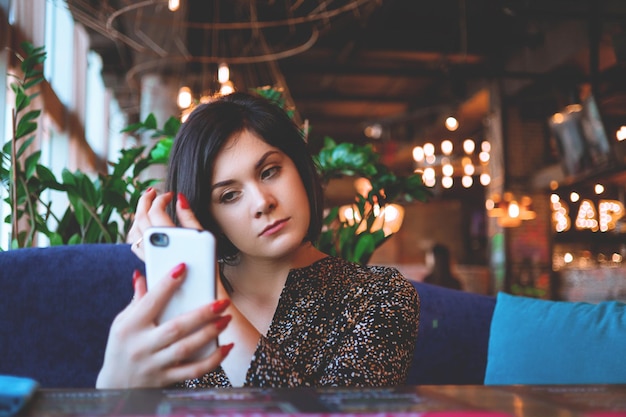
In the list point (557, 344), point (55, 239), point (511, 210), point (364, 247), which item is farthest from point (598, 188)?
point (55, 239)

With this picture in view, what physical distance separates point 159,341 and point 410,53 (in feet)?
30.7

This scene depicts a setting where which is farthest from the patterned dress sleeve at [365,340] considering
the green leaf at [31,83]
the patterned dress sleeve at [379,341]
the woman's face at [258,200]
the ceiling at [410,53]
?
the ceiling at [410,53]

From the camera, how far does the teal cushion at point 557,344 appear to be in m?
1.74

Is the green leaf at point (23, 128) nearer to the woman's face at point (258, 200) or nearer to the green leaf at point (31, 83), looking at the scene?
the green leaf at point (31, 83)

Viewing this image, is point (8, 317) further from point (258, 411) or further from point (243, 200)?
point (258, 411)

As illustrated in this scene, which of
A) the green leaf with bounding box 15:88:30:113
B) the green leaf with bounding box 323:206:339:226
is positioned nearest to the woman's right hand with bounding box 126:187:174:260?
the green leaf with bounding box 15:88:30:113

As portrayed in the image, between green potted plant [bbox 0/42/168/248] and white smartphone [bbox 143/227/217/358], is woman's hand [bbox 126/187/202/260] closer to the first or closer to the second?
white smartphone [bbox 143/227/217/358]

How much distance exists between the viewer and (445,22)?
912 centimetres

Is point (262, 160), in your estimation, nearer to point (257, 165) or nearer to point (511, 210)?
point (257, 165)

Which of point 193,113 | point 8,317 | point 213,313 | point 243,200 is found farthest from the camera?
point 8,317

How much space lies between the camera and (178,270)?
2.89 feet

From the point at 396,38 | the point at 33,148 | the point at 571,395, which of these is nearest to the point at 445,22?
the point at 396,38

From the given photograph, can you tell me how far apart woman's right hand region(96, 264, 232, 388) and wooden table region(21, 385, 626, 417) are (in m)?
0.03

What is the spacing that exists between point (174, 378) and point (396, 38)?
29.9 feet
